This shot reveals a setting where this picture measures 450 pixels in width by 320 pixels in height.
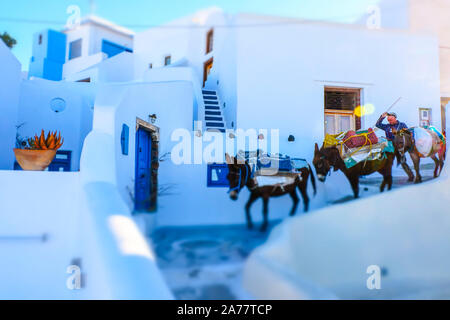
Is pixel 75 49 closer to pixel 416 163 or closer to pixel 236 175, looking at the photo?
pixel 236 175

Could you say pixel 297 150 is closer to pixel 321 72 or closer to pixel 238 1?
pixel 321 72

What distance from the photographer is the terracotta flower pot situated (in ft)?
12.4

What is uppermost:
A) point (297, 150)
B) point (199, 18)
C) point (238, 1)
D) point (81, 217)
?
point (199, 18)

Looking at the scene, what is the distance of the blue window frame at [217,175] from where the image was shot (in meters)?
4.12

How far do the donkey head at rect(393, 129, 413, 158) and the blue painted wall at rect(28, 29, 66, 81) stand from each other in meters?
18.2

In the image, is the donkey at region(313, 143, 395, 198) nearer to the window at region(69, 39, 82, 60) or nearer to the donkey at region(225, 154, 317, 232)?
the donkey at region(225, 154, 317, 232)

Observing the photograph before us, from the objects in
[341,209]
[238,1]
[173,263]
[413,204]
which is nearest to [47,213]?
[173,263]

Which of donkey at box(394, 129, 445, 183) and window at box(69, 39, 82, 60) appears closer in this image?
donkey at box(394, 129, 445, 183)

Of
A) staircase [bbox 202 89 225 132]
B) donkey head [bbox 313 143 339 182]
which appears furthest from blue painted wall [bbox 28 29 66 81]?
donkey head [bbox 313 143 339 182]

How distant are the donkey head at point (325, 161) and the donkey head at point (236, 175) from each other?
45.0 inches

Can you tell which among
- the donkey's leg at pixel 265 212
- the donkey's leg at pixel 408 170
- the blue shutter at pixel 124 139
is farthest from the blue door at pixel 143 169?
the donkey's leg at pixel 408 170

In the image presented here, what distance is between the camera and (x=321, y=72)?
19.6ft
